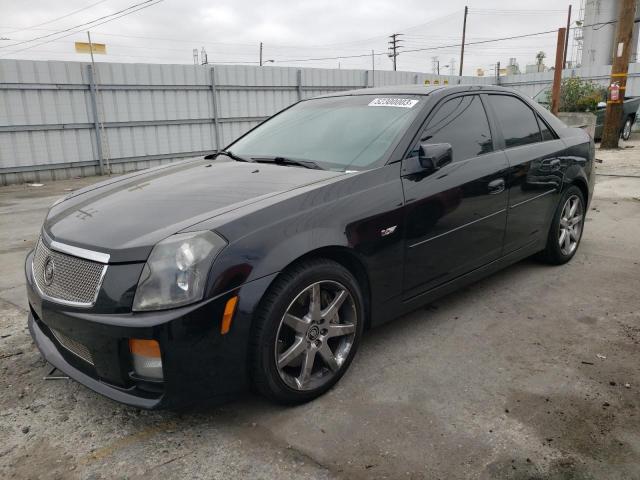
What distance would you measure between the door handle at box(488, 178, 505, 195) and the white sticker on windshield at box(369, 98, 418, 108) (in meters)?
0.76

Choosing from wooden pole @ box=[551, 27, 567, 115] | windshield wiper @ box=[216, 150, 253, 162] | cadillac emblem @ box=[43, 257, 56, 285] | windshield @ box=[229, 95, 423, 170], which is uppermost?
wooden pole @ box=[551, 27, 567, 115]

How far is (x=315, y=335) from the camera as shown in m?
2.56

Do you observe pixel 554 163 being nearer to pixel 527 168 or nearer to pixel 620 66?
pixel 527 168

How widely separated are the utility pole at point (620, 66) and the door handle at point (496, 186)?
10.5 meters

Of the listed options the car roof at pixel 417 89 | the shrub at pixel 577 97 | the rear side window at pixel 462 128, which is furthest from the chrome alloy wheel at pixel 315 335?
the shrub at pixel 577 97

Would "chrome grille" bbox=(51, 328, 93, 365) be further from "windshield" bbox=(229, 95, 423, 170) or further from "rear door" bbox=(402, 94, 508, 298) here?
"rear door" bbox=(402, 94, 508, 298)

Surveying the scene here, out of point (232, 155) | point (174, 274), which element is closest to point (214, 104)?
point (232, 155)

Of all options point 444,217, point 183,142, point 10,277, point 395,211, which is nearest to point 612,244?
point 444,217

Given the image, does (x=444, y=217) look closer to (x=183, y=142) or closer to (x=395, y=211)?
(x=395, y=211)

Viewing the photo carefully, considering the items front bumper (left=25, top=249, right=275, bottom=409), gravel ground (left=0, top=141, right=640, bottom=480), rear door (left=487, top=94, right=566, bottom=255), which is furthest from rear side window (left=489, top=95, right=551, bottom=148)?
front bumper (left=25, top=249, right=275, bottom=409)

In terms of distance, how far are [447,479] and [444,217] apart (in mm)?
1559

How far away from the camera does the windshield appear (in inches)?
121

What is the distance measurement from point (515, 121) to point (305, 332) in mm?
2531

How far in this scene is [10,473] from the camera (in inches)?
84.3
